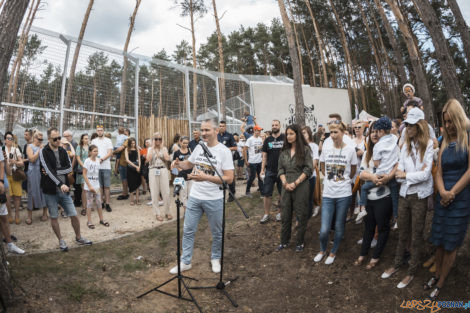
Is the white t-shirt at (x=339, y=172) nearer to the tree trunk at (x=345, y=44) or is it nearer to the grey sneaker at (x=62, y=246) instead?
the grey sneaker at (x=62, y=246)

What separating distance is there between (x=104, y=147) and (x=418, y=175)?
23.1ft

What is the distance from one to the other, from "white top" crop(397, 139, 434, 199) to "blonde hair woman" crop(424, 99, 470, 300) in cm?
14

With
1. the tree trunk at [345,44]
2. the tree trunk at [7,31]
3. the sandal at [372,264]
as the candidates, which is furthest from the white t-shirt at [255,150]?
the tree trunk at [345,44]

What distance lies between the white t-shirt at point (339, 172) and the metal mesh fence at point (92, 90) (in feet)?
21.1

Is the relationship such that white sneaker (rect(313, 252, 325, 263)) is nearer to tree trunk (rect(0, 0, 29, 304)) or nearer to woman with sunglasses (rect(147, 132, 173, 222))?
woman with sunglasses (rect(147, 132, 173, 222))

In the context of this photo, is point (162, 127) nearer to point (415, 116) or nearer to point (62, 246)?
point (62, 246)

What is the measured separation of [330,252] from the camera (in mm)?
4875

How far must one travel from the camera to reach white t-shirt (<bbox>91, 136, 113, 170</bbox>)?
7701 mm

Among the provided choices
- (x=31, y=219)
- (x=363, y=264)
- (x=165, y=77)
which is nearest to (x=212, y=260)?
(x=363, y=264)

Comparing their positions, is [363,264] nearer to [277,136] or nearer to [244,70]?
[277,136]

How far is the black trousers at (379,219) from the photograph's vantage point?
13.5 feet

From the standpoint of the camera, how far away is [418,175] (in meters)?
3.58

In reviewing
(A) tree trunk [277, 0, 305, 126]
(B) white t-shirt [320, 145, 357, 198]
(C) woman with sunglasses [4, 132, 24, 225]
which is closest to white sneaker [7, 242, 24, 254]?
(C) woman with sunglasses [4, 132, 24, 225]

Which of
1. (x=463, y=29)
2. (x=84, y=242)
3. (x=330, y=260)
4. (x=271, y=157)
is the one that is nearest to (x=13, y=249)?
(x=84, y=242)
